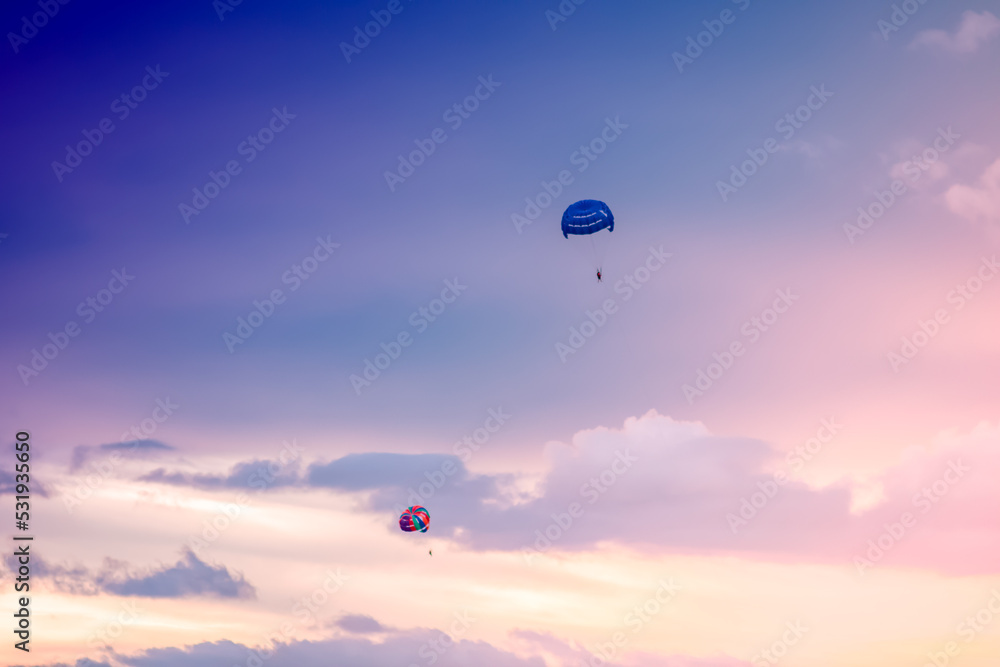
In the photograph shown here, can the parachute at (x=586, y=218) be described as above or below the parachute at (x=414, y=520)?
above

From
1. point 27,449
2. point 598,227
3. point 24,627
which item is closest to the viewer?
point 27,449

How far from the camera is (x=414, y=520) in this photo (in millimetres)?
107500

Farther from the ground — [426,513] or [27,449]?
[426,513]

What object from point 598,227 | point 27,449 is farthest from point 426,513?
point 27,449

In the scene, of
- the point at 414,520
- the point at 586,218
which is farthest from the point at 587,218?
the point at 414,520

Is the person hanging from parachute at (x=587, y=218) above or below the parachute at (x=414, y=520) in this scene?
above

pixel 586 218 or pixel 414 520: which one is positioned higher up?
pixel 586 218

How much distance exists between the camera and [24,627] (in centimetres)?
8462

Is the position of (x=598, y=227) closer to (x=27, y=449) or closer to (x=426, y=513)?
(x=426, y=513)

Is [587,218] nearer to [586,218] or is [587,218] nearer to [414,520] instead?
[586,218]

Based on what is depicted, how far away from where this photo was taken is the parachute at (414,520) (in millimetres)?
106438

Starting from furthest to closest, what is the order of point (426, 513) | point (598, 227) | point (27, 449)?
point (426, 513), point (598, 227), point (27, 449)

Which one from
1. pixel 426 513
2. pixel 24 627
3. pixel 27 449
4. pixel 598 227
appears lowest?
pixel 24 627

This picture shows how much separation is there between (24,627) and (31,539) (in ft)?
35.9
